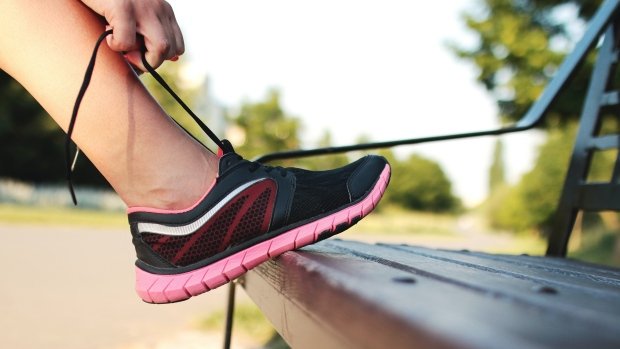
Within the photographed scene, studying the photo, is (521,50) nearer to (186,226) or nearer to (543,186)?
(186,226)

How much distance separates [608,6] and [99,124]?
1433 millimetres

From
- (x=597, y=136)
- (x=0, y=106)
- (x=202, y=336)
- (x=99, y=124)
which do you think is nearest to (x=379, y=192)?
(x=99, y=124)

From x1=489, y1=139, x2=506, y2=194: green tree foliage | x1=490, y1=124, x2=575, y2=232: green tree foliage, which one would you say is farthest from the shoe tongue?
x1=489, y1=139, x2=506, y2=194: green tree foliage

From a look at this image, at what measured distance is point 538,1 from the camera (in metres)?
6.30

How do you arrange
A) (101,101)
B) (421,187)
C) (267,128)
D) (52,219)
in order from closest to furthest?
(101,101) < (52,219) < (267,128) < (421,187)

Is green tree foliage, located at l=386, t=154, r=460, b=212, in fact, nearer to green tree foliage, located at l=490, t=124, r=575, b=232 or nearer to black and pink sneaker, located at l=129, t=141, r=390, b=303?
green tree foliage, located at l=490, t=124, r=575, b=232

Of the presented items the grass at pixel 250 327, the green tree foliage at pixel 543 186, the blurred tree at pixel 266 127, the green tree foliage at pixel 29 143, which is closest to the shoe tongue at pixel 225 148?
the grass at pixel 250 327

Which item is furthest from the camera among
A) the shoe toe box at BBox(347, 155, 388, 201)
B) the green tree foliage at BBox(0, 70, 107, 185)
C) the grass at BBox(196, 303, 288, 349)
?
the green tree foliage at BBox(0, 70, 107, 185)

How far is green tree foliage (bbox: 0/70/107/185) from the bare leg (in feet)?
66.7

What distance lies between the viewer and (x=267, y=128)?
2531cm

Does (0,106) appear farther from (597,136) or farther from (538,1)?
(597,136)

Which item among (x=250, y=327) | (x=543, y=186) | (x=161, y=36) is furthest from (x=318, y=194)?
(x=543, y=186)

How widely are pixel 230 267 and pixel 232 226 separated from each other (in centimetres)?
7

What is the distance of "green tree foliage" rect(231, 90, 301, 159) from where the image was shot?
989 inches
